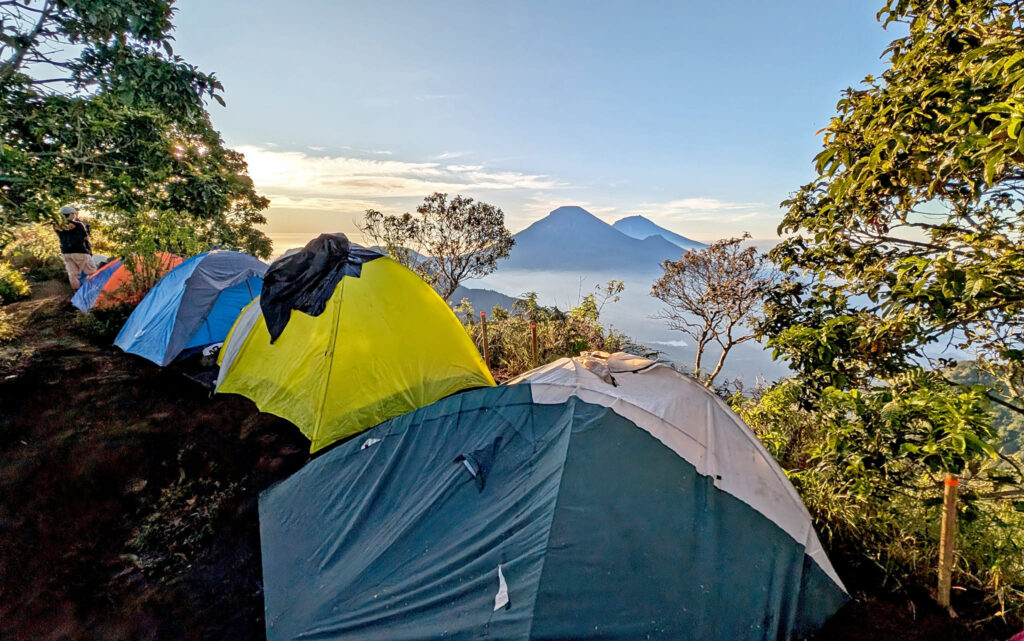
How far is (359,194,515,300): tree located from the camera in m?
13.3

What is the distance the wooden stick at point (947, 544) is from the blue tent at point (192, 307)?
8.66m

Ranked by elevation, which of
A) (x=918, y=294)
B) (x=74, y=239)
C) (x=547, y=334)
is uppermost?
(x=918, y=294)

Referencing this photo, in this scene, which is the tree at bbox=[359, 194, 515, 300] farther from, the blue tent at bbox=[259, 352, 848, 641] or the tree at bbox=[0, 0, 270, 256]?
the blue tent at bbox=[259, 352, 848, 641]

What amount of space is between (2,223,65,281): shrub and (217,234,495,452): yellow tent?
1246 centimetres

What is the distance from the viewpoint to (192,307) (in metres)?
6.40

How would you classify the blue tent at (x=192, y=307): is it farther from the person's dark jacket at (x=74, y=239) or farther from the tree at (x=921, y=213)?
the tree at (x=921, y=213)

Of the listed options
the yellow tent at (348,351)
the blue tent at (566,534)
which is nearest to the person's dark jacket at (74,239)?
the yellow tent at (348,351)

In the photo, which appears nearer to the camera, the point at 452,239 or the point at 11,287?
the point at 11,287

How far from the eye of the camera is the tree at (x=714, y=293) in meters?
11.4

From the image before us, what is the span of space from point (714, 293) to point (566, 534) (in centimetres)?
1138

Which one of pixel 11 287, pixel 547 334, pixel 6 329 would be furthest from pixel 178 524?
pixel 11 287

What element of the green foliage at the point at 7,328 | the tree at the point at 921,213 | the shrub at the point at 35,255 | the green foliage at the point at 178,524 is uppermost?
the tree at the point at 921,213

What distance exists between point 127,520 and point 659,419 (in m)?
4.68

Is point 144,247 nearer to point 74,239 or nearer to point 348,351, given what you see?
point 74,239
